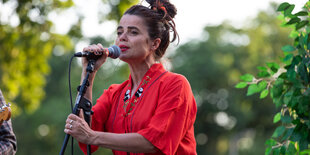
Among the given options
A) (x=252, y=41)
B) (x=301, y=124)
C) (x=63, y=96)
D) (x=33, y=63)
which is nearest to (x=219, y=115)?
(x=252, y=41)

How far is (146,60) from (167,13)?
0.43m

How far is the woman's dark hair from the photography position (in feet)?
11.1

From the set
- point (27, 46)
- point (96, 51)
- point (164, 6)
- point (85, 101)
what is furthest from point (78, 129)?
point (27, 46)

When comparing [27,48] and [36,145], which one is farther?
[36,145]

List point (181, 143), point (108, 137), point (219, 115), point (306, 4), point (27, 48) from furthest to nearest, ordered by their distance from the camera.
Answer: point (219, 115), point (27, 48), point (306, 4), point (181, 143), point (108, 137)

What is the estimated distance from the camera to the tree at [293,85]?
3373 millimetres

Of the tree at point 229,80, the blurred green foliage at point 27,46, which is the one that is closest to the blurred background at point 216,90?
the tree at point 229,80

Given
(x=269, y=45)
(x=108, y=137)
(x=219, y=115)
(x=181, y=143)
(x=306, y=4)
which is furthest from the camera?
(x=219, y=115)

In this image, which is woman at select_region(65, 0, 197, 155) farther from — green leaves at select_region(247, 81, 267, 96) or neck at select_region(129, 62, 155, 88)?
green leaves at select_region(247, 81, 267, 96)

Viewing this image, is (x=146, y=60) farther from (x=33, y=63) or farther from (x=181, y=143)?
(x=33, y=63)

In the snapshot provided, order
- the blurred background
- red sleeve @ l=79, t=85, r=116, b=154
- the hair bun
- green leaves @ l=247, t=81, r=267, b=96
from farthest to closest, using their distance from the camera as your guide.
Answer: the blurred background, green leaves @ l=247, t=81, r=267, b=96, the hair bun, red sleeve @ l=79, t=85, r=116, b=154

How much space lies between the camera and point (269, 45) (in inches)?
1171


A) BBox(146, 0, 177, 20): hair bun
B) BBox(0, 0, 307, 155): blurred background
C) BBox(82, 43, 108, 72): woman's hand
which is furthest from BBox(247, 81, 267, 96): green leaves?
BBox(0, 0, 307, 155): blurred background

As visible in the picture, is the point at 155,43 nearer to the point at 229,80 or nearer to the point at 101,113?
the point at 101,113
